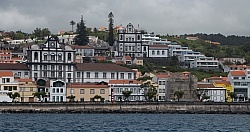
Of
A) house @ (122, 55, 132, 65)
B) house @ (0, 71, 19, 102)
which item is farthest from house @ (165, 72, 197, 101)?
house @ (122, 55, 132, 65)

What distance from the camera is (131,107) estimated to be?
8325 cm

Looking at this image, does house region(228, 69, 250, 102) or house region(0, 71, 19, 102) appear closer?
house region(0, 71, 19, 102)

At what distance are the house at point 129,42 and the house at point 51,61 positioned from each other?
3034 centimetres

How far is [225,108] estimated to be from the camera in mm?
85625

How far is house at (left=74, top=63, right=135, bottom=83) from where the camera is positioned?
102m

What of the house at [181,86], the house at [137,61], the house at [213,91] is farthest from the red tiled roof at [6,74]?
the house at [137,61]

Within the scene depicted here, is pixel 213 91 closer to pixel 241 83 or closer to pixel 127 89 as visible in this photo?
pixel 241 83

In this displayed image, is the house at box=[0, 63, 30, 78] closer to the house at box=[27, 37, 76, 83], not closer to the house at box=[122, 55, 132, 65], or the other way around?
the house at box=[27, 37, 76, 83]

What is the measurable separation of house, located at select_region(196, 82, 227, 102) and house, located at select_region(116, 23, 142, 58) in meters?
36.0

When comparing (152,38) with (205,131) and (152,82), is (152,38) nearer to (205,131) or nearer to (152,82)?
(152,82)

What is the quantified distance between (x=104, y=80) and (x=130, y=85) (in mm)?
8537

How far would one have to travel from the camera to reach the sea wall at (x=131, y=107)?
80.2 metres

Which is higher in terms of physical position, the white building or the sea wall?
the white building

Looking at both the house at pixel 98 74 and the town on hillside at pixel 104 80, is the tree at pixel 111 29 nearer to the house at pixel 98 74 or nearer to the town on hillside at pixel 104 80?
the town on hillside at pixel 104 80
